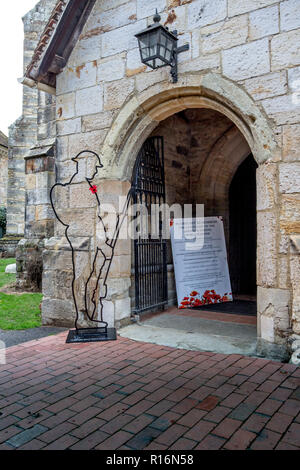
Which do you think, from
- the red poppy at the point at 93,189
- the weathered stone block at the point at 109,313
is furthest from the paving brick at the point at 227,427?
the red poppy at the point at 93,189

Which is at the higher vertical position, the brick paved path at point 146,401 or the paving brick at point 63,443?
the brick paved path at point 146,401

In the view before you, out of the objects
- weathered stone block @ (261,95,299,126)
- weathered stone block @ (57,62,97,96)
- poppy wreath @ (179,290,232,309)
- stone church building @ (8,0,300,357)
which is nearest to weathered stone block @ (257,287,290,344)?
stone church building @ (8,0,300,357)

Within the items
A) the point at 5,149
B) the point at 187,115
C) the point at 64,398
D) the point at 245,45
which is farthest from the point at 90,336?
the point at 5,149

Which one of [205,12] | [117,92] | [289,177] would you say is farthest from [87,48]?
[289,177]

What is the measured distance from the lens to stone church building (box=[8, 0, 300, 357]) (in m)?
3.14

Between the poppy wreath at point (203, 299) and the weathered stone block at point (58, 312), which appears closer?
the weathered stone block at point (58, 312)

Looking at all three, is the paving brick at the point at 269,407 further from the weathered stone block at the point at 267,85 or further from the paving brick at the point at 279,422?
the weathered stone block at the point at 267,85

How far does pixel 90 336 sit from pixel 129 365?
93cm

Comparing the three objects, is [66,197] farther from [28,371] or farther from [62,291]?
[28,371]

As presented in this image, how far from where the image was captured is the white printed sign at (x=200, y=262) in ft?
17.5

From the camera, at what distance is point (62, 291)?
4.49m

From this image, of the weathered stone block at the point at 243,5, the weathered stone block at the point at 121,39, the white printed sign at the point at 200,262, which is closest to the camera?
the weathered stone block at the point at 243,5

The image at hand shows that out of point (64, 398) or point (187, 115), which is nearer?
point (64, 398)

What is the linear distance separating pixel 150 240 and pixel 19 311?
2.28m
